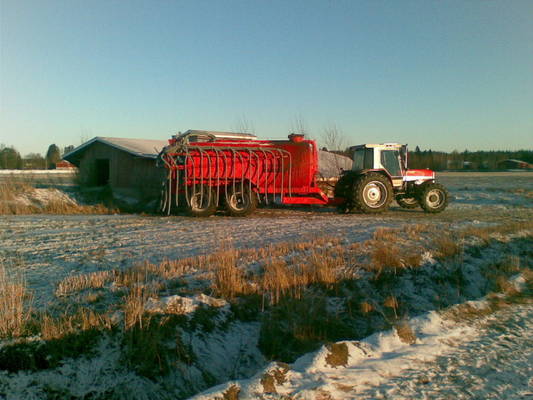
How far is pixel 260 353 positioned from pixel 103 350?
66.7 inches

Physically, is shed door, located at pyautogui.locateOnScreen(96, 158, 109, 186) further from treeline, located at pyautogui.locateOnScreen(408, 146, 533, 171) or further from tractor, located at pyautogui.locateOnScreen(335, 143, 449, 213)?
treeline, located at pyautogui.locateOnScreen(408, 146, 533, 171)

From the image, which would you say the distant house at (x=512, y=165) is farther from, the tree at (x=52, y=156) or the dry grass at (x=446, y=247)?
the dry grass at (x=446, y=247)

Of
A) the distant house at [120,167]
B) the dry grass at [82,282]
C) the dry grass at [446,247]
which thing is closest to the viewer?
the dry grass at [82,282]

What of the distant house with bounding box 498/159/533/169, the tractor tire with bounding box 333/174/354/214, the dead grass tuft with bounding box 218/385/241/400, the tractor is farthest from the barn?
the distant house with bounding box 498/159/533/169

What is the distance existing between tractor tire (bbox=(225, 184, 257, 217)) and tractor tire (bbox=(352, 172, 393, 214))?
11.2 feet

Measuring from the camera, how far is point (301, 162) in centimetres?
1469

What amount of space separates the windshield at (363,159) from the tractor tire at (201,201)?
5.13m

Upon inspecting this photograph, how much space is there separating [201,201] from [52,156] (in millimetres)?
54061

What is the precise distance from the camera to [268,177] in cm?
1462

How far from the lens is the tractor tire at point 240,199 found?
47.3 feet

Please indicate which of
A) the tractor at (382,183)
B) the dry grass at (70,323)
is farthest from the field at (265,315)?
the tractor at (382,183)

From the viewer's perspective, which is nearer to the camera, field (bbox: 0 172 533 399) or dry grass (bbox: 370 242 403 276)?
field (bbox: 0 172 533 399)

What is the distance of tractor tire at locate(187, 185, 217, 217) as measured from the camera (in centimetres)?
1417

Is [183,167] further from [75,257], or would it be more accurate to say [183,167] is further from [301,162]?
[75,257]
